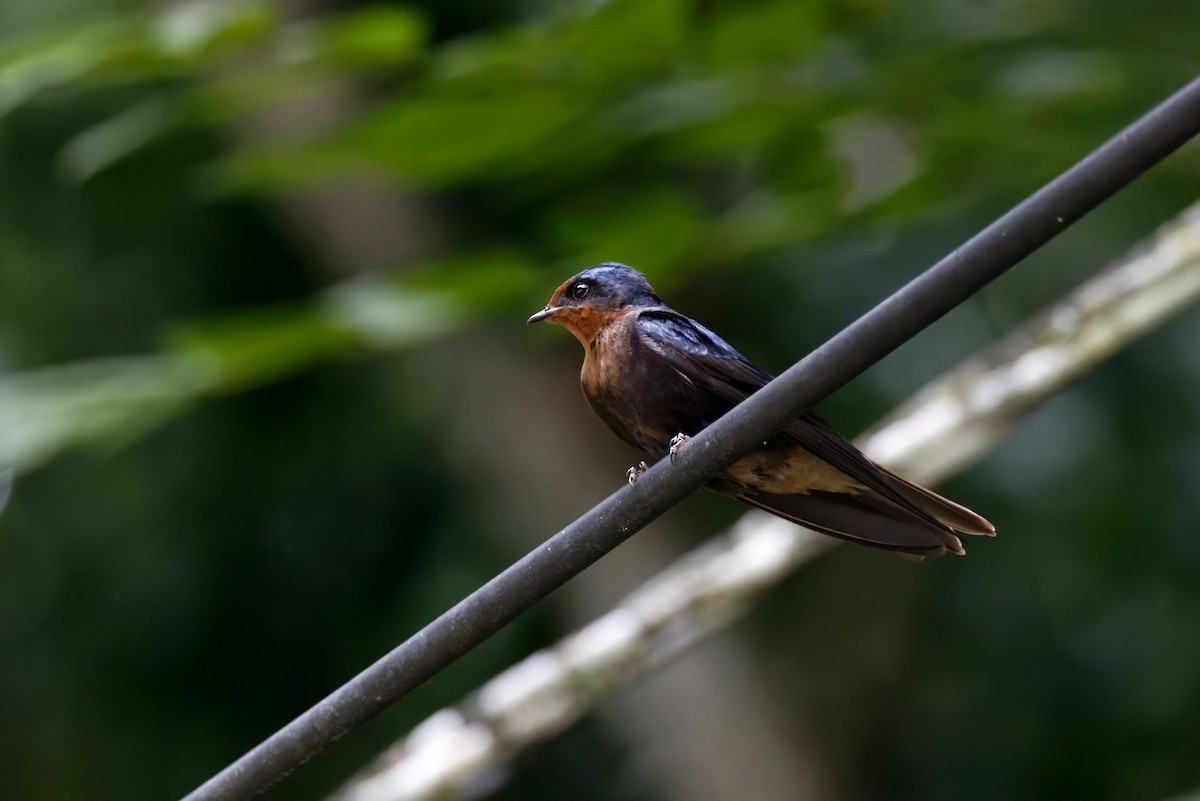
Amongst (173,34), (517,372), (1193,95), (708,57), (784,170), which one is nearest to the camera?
(1193,95)

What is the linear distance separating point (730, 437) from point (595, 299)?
124 cm

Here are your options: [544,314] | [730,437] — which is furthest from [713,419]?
[730,437]

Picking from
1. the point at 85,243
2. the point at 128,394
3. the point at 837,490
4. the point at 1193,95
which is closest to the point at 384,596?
the point at 85,243

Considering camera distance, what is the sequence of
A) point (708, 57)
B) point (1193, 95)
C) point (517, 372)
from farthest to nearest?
point (517, 372) < point (708, 57) < point (1193, 95)

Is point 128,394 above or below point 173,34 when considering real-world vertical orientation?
below

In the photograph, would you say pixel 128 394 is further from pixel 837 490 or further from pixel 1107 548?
pixel 1107 548

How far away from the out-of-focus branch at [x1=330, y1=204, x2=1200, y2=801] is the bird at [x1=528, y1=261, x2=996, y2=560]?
1.19 m

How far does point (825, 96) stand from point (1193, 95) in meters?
2.10

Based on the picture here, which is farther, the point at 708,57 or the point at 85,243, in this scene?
the point at 85,243

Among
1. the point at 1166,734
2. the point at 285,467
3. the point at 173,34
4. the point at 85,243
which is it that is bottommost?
the point at 1166,734

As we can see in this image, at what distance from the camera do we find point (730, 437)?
5.97 feet

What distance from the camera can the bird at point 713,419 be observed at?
268cm

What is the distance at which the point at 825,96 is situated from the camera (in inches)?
144

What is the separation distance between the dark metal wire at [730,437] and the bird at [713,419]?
825 millimetres
